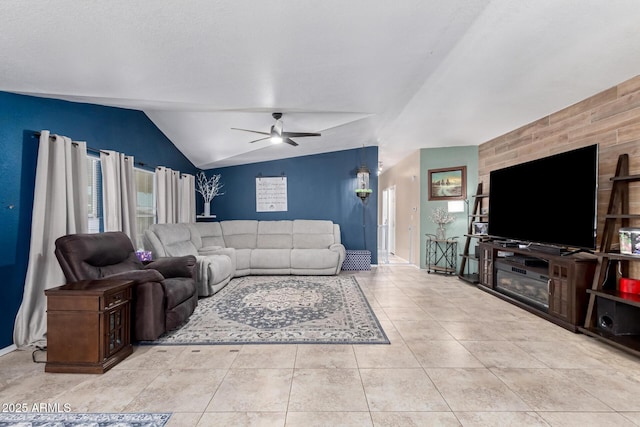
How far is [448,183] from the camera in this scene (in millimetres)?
6090

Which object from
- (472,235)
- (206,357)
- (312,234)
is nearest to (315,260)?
(312,234)

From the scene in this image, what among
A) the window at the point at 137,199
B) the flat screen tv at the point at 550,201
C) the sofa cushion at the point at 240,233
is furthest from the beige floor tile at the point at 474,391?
the sofa cushion at the point at 240,233

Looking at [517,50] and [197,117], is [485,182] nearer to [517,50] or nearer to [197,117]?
[517,50]

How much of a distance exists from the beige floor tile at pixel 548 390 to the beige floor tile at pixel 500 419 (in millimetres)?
118

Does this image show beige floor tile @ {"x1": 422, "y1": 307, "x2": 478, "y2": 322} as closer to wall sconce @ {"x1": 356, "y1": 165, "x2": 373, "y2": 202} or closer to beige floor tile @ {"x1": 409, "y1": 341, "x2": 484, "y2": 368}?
beige floor tile @ {"x1": 409, "y1": 341, "x2": 484, "y2": 368}

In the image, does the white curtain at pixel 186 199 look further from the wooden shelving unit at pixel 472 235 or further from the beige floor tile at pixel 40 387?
the wooden shelving unit at pixel 472 235

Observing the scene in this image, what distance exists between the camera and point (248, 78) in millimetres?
2748

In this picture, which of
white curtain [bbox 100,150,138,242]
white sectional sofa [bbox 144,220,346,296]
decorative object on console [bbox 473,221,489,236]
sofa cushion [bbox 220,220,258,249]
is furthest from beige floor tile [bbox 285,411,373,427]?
sofa cushion [bbox 220,220,258,249]

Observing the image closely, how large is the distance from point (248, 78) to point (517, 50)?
226 cm

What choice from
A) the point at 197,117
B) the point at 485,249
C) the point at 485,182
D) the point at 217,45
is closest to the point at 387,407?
the point at 217,45

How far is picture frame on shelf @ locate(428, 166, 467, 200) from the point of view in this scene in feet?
19.6

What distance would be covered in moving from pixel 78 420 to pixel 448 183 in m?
6.14

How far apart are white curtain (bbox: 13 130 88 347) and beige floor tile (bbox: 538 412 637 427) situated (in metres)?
3.88

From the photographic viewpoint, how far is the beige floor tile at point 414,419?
1662mm
